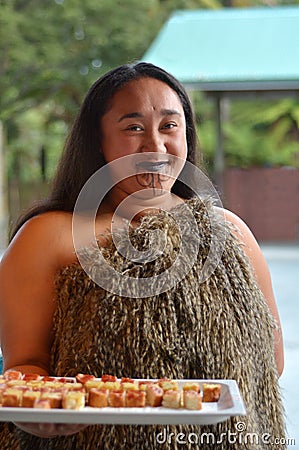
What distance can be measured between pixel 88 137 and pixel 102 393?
1.64 ft

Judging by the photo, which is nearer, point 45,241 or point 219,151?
point 45,241

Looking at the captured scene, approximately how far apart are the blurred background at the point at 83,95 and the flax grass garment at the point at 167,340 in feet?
11.1

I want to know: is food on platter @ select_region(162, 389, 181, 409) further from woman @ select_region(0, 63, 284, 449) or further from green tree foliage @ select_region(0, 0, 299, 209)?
green tree foliage @ select_region(0, 0, 299, 209)

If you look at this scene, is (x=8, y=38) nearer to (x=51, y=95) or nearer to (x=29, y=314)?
(x=51, y=95)

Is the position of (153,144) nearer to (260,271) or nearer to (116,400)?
(260,271)

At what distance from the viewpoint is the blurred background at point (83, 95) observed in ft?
25.5

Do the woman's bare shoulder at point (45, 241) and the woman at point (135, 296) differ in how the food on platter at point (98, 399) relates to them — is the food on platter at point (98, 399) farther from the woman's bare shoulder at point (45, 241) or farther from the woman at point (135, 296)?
the woman's bare shoulder at point (45, 241)

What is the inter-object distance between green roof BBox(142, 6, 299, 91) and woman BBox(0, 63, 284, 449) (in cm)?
698

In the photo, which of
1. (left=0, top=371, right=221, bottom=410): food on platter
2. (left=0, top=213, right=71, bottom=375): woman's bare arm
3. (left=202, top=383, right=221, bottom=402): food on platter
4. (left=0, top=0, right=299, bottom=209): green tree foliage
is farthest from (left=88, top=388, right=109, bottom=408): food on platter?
(left=0, top=0, right=299, bottom=209): green tree foliage

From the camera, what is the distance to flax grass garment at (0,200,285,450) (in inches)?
46.2

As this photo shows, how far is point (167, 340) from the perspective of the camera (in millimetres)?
1189

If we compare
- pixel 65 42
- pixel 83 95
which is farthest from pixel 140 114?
pixel 83 95

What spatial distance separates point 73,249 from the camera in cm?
126

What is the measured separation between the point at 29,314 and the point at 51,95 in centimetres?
803
